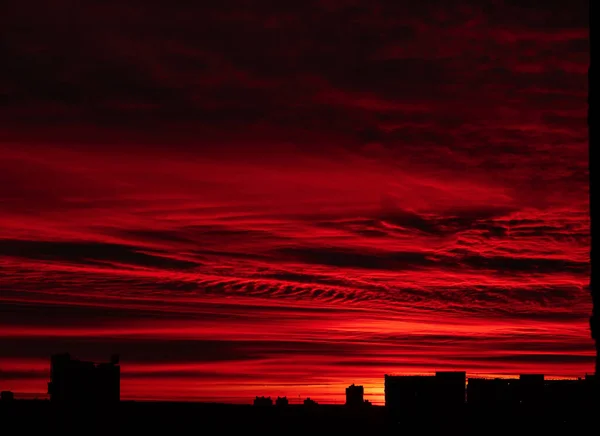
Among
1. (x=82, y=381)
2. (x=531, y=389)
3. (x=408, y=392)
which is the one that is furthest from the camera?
(x=531, y=389)

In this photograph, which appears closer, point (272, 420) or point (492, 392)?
point (272, 420)

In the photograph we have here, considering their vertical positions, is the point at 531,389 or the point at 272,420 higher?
the point at 531,389

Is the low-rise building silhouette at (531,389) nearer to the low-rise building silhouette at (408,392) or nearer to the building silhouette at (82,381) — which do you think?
the low-rise building silhouette at (408,392)

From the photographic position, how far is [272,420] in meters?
72.9

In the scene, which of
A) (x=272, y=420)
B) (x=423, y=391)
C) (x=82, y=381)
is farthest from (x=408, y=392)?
(x=82, y=381)

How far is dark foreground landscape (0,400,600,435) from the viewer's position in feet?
195

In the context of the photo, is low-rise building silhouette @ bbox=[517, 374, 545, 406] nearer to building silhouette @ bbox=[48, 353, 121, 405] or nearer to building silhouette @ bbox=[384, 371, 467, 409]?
building silhouette @ bbox=[384, 371, 467, 409]

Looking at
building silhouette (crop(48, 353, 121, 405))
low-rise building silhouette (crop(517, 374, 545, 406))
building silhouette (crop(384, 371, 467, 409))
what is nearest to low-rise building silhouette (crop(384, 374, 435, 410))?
building silhouette (crop(384, 371, 467, 409))

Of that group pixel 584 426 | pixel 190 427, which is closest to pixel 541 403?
pixel 584 426

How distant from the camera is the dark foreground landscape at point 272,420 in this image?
5947 centimetres

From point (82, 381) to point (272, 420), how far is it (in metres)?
14.9

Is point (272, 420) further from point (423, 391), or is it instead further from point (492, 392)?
point (492, 392)

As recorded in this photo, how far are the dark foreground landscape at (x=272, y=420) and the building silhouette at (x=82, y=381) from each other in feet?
3.38

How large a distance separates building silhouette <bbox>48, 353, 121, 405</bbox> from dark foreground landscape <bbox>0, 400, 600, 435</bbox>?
1029 millimetres
